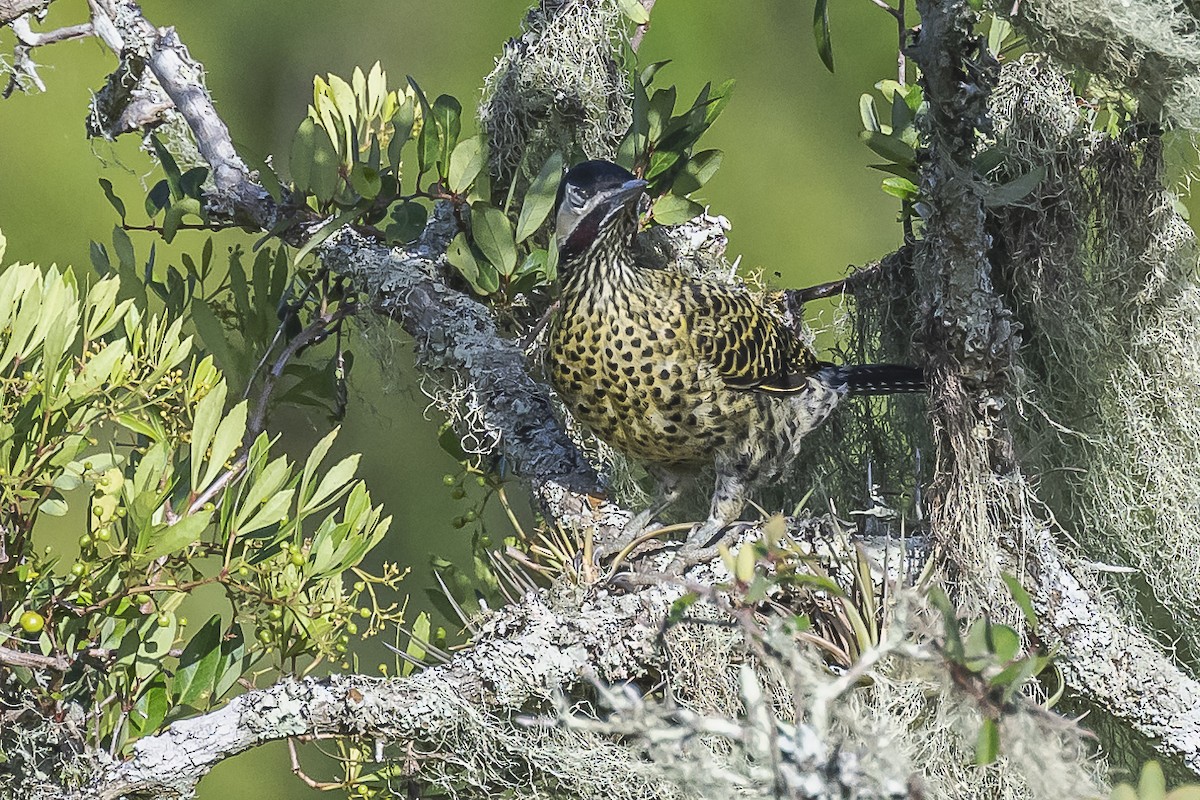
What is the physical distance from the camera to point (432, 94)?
290 centimetres

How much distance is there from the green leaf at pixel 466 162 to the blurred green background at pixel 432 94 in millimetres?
1342

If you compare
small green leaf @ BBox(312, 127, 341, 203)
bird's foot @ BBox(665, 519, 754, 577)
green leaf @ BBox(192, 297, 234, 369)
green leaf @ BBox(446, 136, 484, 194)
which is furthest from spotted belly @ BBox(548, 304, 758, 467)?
green leaf @ BBox(192, 297, 234, 369)

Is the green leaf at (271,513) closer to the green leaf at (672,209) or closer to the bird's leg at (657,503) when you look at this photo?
the bird's leg at (657,503)

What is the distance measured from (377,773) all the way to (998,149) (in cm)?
90

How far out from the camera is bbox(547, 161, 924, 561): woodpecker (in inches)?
55.1

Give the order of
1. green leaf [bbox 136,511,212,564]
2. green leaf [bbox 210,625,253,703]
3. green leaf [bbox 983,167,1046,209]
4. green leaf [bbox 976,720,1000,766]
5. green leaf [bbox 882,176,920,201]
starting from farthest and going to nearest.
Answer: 1. green leaf [bbox 882,176,920,201]
2. green leaf [bbox 210,625,253,703]
3. green leaf [bbox 983,167,1046,209]
4. green leaf [bbox 136,511,212,564]
5. green leaf [bbox 976,720,1000,766]

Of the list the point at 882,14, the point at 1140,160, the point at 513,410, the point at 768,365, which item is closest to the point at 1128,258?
the point at 1140,160

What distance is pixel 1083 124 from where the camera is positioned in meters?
1.25

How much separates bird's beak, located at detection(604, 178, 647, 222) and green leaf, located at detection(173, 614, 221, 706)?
1.95 ft

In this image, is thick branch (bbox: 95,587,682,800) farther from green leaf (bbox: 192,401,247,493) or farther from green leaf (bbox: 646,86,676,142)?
green leaf (bbox: 646,86,676,142)

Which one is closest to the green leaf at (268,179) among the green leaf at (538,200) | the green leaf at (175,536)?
the green leaf at (538,200)

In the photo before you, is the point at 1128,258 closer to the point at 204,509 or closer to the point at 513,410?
the point at 513,410

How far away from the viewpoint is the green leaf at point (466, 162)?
4.69 feet

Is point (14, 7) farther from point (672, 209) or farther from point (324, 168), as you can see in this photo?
point (672, 209)
